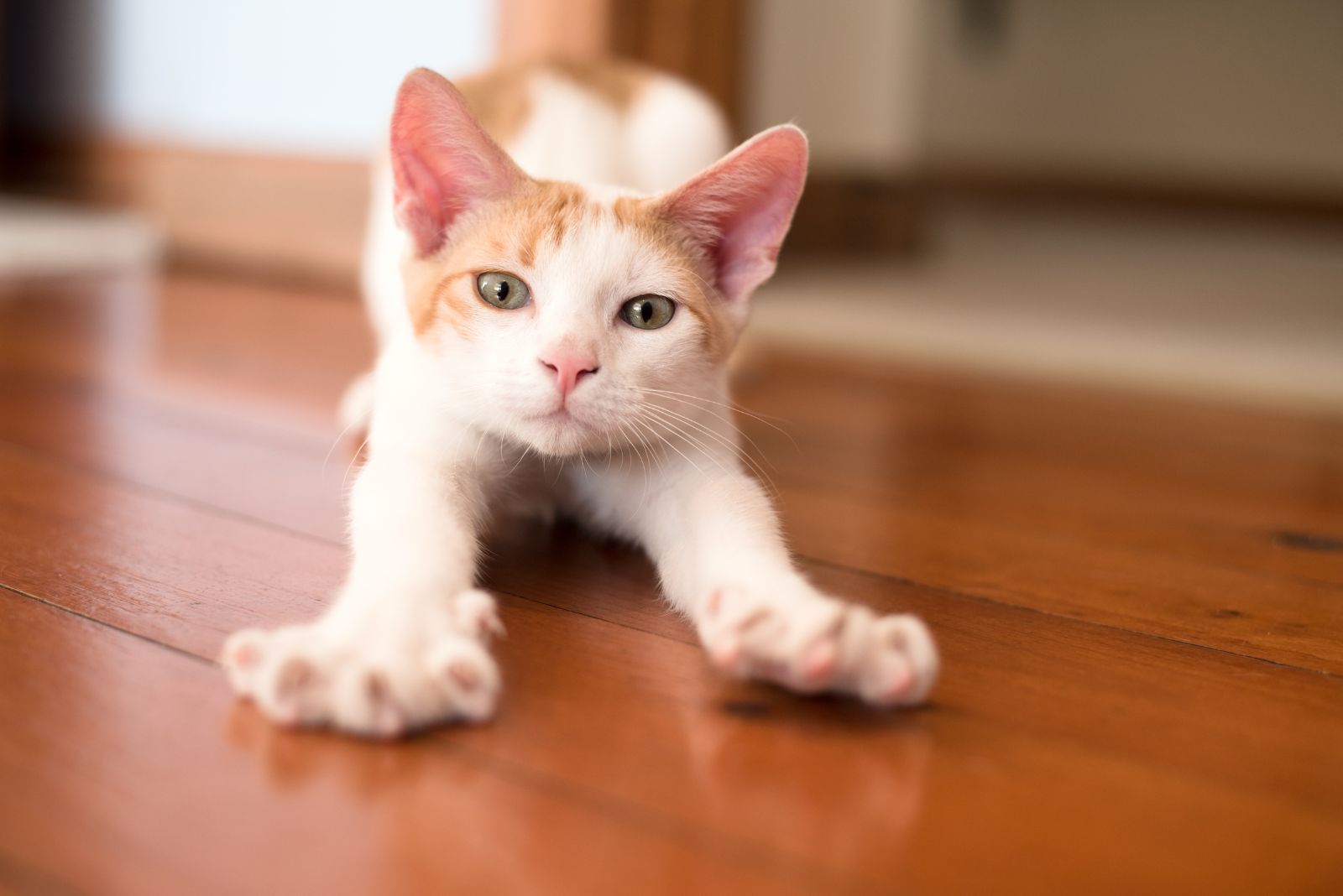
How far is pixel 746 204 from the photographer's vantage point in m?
1.18

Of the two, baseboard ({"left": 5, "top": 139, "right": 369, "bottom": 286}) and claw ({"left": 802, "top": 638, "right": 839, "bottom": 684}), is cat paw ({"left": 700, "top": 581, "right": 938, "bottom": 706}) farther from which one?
baseboard ({"left": 5, "top": 139, "right": 369, "bottom": 286})

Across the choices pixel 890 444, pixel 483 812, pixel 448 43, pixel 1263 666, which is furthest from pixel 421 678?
Answer: pixel 448 43

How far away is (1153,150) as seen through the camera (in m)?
5.84

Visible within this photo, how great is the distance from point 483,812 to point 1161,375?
2.10 meters

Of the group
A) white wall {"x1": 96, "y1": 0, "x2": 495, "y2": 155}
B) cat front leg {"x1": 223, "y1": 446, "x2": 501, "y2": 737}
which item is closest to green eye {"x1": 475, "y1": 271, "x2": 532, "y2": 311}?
cat front leg {"x1": 223, "y1": 446, "x2": 501, "y2": 737}

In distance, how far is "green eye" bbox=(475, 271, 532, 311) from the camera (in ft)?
3.56

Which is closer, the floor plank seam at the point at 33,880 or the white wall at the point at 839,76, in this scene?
the floor plank seam at the point at 33,880

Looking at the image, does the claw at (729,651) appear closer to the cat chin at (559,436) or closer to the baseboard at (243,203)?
the cat chin at (559,436)

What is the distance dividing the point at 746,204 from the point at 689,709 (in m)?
0.51

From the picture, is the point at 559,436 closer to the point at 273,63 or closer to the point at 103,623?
the point at 103,623

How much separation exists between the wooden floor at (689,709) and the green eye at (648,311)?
0.78ft

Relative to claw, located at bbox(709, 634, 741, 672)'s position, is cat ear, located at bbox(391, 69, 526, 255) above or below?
above

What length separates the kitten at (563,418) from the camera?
84 centimetres

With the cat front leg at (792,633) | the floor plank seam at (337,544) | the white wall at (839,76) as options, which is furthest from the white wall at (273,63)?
the cat front leg at (792,633)
